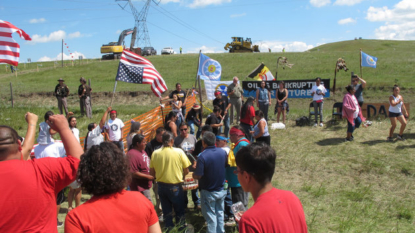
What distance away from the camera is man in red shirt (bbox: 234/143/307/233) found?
192 cm

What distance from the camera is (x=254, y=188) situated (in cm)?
219

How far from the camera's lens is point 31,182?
2.12 m

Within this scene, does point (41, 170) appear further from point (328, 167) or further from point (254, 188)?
point (328, 167)

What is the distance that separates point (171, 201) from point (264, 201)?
305 centimetres

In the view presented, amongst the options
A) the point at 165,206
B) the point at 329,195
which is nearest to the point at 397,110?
the point at 329,195

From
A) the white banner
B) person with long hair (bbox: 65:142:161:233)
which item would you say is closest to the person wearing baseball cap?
the white banner

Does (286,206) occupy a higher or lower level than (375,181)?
higher

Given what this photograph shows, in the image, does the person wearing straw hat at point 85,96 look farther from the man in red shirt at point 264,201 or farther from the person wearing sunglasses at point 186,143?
the man in red shirt at point 264,201

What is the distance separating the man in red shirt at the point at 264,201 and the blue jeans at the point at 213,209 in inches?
90.7

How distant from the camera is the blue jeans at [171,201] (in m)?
4.75

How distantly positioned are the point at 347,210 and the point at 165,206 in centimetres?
346

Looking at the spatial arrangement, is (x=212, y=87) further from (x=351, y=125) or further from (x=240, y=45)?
(x=240, y=45)

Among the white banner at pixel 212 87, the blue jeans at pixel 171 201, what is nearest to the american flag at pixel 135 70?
the blue jeans at pixel 171 201

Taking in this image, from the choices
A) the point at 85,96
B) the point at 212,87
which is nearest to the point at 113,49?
the point at 85,96
